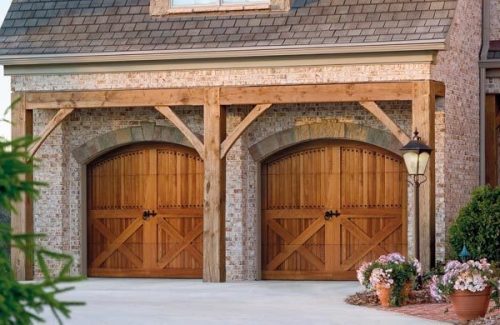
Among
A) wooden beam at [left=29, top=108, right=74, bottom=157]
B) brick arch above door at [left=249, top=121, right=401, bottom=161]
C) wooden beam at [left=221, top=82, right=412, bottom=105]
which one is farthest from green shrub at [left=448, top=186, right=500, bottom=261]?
wooden beam at [left=29, top=108, right=74, bottom=157]

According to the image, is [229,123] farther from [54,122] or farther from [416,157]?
[416,157]

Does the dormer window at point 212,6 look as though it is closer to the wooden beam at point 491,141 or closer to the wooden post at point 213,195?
the wooden post at point 213,195

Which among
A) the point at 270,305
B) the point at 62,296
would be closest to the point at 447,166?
the point at 270,305

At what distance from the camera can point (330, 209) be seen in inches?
930

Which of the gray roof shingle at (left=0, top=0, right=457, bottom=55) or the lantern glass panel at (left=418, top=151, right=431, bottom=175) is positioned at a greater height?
the gray roof shingle at (left=0, top=0, right=457, bottom=55)

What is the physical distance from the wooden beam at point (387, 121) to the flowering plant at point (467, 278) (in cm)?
457

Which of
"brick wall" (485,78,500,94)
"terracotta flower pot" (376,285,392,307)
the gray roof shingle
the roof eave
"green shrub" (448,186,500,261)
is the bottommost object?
"terracotta flower pot" (376,285,392,307)

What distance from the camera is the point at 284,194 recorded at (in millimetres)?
23953

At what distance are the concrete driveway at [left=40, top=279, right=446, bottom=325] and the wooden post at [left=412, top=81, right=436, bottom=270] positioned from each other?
49.5 inches

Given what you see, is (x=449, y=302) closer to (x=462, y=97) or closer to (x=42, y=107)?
(x=462, y=97)

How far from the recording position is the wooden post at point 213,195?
22.8 meters

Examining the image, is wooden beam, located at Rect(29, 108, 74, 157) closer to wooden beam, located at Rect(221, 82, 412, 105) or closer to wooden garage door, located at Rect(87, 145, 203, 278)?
wooden garage door, located at Rect(87, 145, 203, 278)

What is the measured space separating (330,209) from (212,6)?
3.96 metres

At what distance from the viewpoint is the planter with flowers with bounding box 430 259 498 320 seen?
16.6 meters
